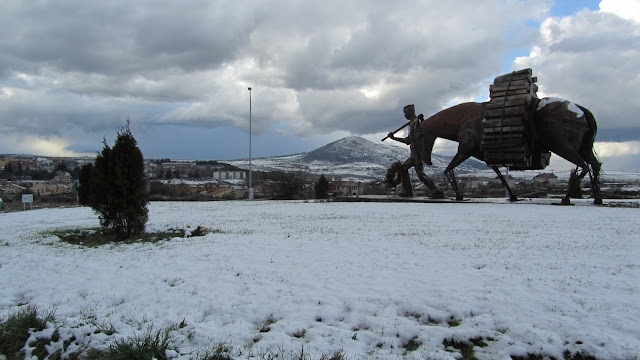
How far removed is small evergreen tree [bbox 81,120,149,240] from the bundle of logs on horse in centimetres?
1539

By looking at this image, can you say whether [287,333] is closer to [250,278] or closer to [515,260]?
[250,278]

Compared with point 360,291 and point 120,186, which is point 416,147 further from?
point 360,291

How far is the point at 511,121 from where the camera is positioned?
19.1 m

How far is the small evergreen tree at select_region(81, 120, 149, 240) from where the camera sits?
12406 mm

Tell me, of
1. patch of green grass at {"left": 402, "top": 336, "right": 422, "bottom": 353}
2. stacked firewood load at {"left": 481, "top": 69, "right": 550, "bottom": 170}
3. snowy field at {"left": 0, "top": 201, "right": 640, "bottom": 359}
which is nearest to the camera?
patch of green grass at {"left": 402, "top": 336, "right": 422, "bottom": 353}

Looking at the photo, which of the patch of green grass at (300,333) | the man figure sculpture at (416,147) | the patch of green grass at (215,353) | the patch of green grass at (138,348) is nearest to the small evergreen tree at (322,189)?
the man figure sculpture at (416,147)

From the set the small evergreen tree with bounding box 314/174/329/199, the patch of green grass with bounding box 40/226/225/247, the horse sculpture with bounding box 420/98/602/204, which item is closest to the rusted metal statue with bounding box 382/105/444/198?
the horse sculpture with bounding box 420/98/602/204

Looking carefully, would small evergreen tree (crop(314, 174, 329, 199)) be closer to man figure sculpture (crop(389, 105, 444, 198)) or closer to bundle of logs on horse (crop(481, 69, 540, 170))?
man figure sculpture (crop(389, 105, 444, 198))

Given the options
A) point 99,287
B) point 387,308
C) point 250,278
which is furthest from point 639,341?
point 99,287

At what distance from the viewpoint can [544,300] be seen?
585 centimetres

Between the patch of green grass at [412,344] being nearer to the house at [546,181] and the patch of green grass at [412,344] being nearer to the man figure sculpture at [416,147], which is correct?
the man figure sculpture at [416,147]

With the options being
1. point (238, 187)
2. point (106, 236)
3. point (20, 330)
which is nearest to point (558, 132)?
point (106, 236)

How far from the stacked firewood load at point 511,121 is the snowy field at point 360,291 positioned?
8.29 metres

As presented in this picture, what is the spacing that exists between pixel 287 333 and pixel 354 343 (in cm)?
88
